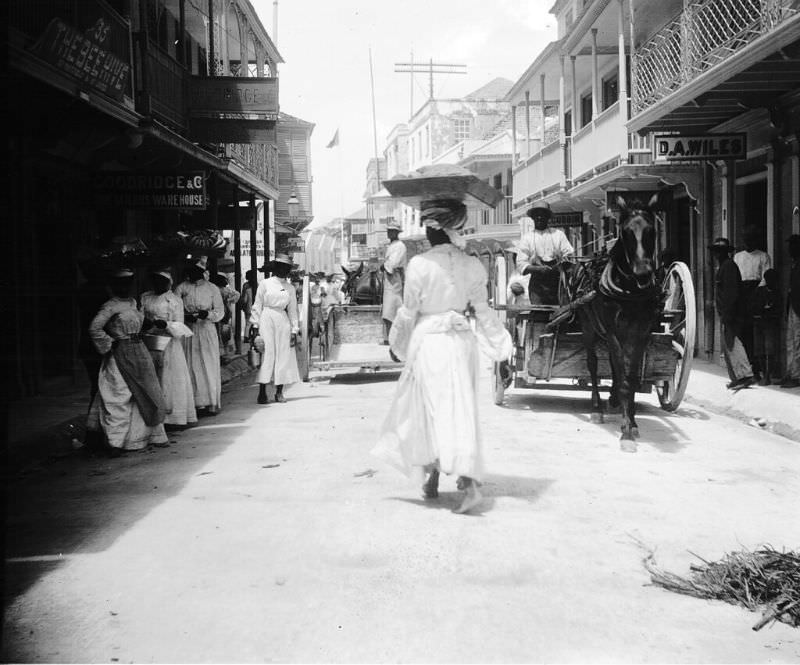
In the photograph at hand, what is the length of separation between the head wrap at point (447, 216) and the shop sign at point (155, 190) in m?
7.32

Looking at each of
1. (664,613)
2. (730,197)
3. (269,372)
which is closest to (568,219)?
(730,197)

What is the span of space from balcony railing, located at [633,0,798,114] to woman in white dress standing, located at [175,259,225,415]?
6.93m

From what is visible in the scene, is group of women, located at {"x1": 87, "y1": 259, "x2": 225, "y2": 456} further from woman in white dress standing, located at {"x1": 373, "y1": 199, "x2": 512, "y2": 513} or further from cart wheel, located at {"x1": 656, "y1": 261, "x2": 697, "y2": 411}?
cart wheel, located at {"x1": 656, "y1": 261, "x2": 697, "y2": 411}

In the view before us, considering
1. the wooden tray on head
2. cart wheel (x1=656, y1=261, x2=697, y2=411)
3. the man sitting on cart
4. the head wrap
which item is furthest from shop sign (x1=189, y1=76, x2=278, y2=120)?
the head wrap

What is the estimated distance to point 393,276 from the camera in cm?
1316

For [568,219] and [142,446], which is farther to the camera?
[568,219]

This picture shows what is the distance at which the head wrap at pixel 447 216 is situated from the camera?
6.05 m

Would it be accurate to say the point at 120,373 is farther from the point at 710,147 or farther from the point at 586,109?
the point at 586,109

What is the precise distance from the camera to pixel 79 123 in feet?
35.8

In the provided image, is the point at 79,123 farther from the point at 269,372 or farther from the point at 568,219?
the point at 568,219


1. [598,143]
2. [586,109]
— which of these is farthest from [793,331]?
[586,109]

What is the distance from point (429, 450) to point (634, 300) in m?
3.31

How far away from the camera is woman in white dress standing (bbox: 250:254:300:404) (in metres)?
11.6

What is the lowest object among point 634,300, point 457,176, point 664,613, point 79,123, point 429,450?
point 664,613
